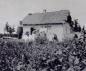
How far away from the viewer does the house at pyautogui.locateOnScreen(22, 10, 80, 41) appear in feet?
108

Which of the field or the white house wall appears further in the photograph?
the white house wall

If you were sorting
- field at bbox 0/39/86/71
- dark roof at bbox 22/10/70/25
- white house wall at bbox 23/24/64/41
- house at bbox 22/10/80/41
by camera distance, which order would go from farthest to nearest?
dark roof at bbox 22/10/70/25
house at bbox 22/10/80/41
white house wall at bbox 23/24/64/41
field at bbox 0/39/86/71

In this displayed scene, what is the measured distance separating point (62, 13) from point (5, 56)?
26605 millimetres

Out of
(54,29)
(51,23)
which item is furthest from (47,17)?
(54,29)

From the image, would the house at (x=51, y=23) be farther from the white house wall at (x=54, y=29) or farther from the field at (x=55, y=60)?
the field at (x=55, y=60)

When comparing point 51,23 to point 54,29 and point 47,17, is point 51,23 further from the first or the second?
point 47,17

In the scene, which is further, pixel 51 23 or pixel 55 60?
pixel 51 23

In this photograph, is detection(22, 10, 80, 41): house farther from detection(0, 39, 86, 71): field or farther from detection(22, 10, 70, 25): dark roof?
detection(0, 39, 86, 71): field

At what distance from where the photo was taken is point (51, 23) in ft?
112

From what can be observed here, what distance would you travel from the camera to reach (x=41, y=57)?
22.9 feet

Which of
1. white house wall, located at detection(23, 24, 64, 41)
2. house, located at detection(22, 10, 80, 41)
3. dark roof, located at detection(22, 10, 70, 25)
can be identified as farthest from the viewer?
dark roof, located at detection(22, 10, 70, 25)

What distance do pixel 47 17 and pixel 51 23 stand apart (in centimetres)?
174

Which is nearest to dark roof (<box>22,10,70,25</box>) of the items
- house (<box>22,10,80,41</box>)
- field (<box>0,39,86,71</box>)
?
Answer: house (<box>22,10,80,41</box>)

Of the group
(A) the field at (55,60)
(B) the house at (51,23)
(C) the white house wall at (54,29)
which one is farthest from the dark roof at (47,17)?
(A) the field at (55,60)
